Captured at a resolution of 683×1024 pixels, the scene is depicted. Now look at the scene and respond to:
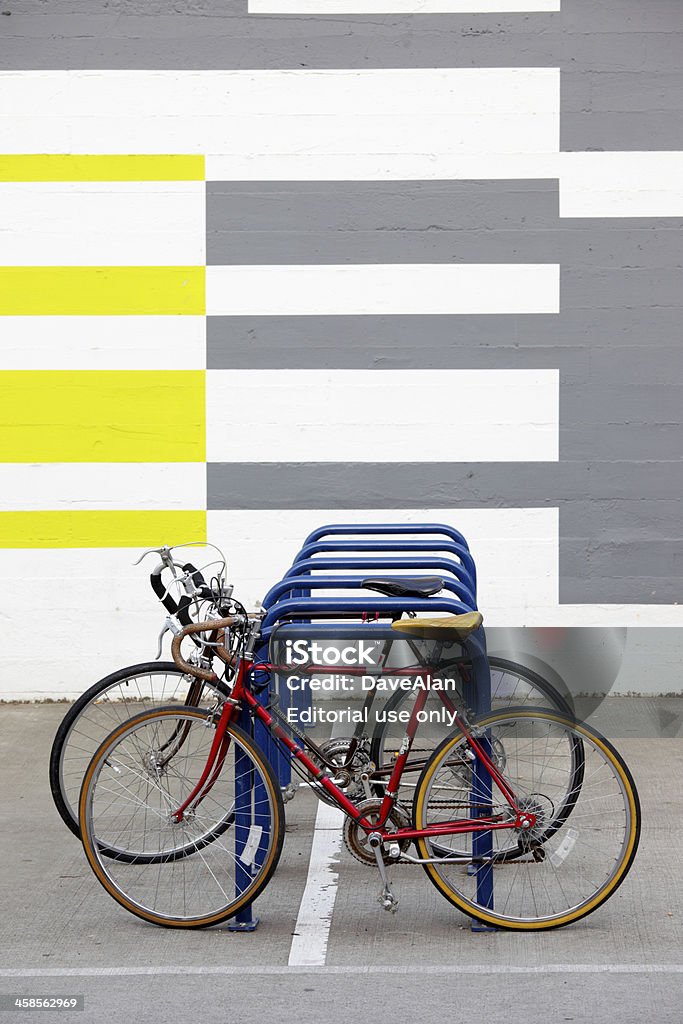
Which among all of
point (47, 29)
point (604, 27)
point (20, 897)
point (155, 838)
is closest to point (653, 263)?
point (604, 27)

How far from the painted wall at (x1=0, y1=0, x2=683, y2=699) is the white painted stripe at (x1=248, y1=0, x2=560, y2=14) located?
0.01 m

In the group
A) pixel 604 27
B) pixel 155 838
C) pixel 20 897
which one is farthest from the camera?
pixel 604 27

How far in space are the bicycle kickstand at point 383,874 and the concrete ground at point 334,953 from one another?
4.8 inches

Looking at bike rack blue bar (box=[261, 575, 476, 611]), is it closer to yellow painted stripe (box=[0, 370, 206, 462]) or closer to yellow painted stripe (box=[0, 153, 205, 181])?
yellow painted stripe (box=[0, 370, 206, 462])

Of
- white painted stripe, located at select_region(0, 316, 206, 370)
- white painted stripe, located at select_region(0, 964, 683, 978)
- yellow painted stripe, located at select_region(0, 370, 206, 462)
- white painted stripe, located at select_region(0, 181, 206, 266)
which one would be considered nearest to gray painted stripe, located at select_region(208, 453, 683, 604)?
yellow painted stripe, located at select_region(0, 370, 206, 462)

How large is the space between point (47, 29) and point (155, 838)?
4.95m

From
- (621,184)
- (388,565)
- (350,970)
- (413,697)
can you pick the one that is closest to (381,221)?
(621,184)

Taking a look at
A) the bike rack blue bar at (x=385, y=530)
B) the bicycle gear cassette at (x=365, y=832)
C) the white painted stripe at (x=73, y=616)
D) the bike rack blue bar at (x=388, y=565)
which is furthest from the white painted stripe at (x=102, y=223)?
the bicycle gear cassette at (x=365, y=832)

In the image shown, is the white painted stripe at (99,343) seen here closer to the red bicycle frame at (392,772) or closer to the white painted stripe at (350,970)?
the red bicycle frame at (392,772)

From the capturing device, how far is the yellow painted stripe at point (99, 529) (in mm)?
7727

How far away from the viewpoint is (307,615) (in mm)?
4480

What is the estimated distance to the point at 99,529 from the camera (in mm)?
7738

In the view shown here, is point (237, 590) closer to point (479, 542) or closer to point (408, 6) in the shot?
point (479, 542)

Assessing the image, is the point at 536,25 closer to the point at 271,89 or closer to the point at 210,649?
the point at 271,89
